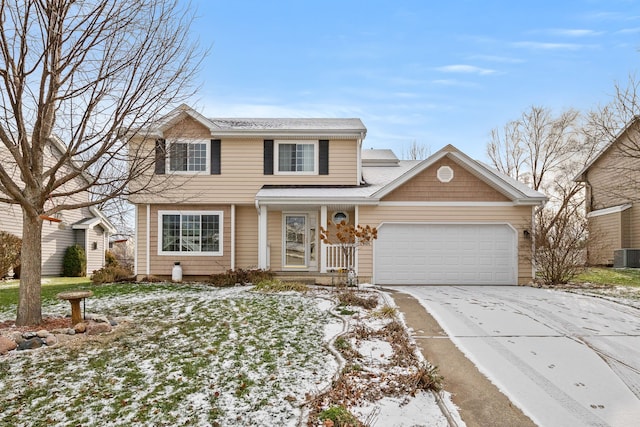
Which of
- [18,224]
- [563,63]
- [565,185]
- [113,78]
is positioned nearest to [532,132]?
[565,185]

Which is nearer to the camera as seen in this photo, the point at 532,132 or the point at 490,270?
the point at 490,270

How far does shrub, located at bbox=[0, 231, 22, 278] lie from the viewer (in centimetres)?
1523

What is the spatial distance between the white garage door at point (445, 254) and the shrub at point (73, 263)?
49.1ft

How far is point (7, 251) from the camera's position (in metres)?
15.4

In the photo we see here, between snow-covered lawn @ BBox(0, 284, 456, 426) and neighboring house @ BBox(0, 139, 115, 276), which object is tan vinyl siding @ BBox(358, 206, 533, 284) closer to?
snow-covered lawn @ BBox(0, 284, 456, 426)

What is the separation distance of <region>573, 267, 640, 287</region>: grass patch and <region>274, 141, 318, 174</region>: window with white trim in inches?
393

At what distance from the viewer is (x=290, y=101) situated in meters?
16.3

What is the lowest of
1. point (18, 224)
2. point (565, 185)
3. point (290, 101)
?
point (18, 224)

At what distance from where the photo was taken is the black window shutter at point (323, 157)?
1436 centimetres

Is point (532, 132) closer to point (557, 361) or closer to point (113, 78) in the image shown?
point (557, 361)

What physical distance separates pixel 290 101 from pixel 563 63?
32.7 ft

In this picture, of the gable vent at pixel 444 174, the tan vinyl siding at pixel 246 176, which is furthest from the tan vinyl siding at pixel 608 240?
the tan vinyl siding at pixel 246 176

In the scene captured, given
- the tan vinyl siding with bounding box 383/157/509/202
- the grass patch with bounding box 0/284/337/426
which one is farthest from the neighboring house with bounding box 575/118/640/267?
the grass patch with bounding box 0/284/337/426

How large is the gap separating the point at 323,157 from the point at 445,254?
5.25 m
